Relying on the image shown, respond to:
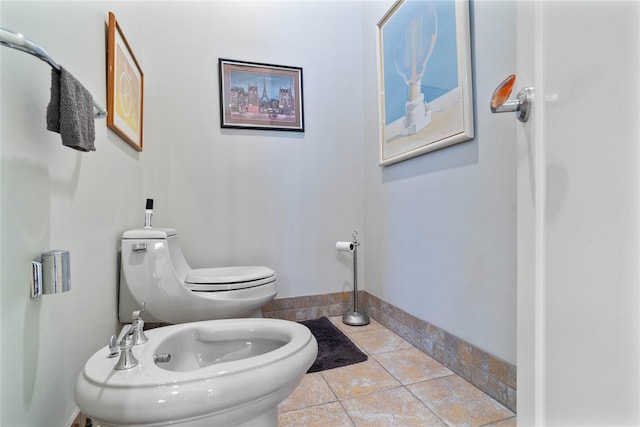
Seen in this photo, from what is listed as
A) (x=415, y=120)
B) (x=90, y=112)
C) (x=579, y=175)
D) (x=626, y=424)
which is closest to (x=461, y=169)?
(x=415, y=120)

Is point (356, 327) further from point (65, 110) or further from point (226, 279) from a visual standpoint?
point (65, 110)

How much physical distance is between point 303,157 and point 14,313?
173 centimetres

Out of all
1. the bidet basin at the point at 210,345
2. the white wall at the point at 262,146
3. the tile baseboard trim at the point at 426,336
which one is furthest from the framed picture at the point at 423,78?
the bidet basin at the point at 210,345

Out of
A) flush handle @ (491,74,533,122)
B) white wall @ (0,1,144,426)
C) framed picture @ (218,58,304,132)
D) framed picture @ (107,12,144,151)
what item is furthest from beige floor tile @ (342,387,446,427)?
framed picture @ (218,58,304,132)

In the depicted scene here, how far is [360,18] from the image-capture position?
229 cm

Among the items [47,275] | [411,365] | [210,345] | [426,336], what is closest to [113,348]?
[47,275]

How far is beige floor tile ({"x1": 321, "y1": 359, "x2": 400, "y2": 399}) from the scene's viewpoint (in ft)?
4.19

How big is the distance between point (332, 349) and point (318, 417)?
1.83 feet

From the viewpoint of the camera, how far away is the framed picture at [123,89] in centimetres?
127

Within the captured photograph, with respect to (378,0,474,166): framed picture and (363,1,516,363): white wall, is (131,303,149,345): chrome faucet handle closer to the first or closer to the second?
(363,1,516,363): white wall

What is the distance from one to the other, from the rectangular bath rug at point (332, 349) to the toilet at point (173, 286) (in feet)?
1.38

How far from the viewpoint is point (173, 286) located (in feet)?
4.75

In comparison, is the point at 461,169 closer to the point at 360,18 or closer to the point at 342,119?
the point at 342,119

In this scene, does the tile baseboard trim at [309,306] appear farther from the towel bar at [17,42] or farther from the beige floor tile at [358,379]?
the towel bar at [17,42]
